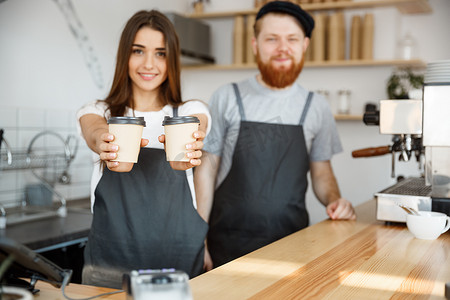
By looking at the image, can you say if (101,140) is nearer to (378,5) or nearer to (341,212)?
(341,212)

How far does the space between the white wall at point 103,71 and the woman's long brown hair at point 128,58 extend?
906mm

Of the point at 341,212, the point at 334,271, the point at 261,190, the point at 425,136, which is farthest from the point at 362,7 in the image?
the point at 334,271

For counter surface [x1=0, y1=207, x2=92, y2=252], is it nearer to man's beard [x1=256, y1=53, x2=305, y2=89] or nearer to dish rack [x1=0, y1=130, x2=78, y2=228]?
dish rack [x1=0, y1=130, x2=78, y2=228]

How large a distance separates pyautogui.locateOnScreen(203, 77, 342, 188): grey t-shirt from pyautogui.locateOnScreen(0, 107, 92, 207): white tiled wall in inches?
43.3

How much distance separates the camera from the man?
215cm

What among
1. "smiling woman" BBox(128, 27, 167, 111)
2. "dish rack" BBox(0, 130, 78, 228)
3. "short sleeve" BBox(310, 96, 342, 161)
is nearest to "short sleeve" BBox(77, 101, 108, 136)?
"smiling woman" BBox(128, 27, 167, 111)

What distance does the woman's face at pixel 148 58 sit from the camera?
66.3 inches

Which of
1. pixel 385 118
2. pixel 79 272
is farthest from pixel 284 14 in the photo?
pixel 79 272

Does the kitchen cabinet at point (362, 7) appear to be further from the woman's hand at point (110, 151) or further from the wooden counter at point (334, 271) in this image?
the woman's hand at point (110, 151)

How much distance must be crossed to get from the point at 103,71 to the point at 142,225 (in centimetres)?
197

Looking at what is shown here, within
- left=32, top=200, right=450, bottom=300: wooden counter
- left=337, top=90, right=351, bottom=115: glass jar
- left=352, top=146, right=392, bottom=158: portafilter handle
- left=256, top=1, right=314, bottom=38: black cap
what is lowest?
left=32, top=200, right=450, bottom=300: wooden counter

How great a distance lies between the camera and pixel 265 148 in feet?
7.22

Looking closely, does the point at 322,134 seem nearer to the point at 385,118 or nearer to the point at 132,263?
the point at 385,118

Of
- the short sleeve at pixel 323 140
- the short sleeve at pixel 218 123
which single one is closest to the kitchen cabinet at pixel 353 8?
the short sleeve at pixel 323 140
